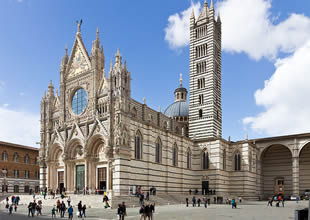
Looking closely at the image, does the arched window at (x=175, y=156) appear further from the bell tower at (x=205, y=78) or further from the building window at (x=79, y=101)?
the building window at (x=79, y=101)

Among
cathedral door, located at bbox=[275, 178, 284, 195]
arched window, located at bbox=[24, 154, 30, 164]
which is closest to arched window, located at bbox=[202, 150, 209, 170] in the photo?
cathedral door, located at bbox=[275, 178, 284, 195]

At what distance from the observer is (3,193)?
1943 inches

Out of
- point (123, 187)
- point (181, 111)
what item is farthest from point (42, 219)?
point (181, 111)

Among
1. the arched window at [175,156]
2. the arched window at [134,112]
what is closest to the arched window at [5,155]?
the arched window at [134,112]

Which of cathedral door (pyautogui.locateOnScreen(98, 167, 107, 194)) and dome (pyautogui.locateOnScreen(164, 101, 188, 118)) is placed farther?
dome (pyautogui.locateOnScreen(164, 101, 188, 118))

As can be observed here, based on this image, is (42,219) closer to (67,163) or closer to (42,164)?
(67,163)

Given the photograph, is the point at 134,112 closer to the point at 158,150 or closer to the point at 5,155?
the point at 158,150

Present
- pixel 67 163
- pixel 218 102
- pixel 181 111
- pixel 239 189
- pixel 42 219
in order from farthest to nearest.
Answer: pixel 181 111 → pixel 218 102 → pixel 239 189 → pixel 67 163 → pixel 42 219

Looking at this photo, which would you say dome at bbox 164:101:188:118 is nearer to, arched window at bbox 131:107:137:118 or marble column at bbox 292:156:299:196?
marble column at bbox 292:156:299:196

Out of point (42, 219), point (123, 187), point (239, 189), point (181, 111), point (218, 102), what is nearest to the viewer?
point (42, 219)

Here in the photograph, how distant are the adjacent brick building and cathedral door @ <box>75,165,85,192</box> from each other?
15737mm

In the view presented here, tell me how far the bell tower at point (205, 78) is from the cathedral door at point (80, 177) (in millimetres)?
19305

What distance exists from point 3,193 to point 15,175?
4.65m

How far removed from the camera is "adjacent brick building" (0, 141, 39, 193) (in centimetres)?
5128
